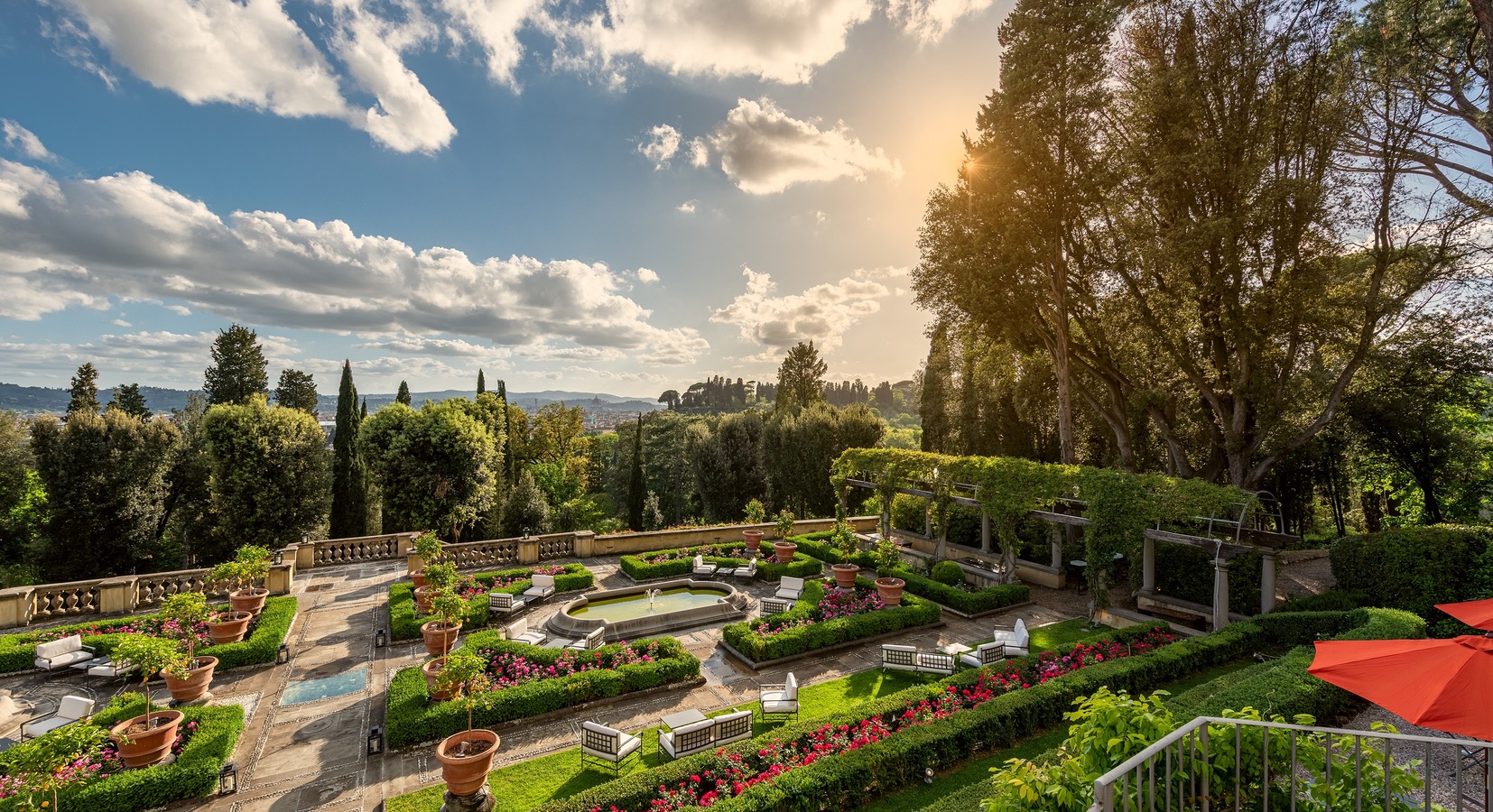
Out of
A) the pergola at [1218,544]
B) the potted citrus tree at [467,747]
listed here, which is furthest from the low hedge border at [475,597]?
the pergola at [1218,544]

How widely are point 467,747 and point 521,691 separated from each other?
2.22m

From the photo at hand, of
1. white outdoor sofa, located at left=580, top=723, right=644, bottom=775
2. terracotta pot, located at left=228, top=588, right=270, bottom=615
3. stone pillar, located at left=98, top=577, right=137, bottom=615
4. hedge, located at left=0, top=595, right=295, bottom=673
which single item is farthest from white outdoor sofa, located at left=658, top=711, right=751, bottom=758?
stone pillar, located at left=98, top=577, right=137, bottom=615

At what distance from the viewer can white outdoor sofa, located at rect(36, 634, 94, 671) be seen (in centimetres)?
1262

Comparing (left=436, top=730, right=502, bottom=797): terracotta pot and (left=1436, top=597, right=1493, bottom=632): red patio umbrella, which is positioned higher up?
(left=1436, top=597, right=1493, bottom=632): red patio umbrella

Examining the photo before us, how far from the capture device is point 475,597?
16453 mm

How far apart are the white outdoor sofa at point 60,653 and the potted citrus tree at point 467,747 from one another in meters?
9.34

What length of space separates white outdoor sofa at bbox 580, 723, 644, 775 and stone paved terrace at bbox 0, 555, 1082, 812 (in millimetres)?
1318

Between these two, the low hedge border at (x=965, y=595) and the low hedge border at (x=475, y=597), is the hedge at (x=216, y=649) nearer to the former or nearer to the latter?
the low hedge border at (x=475, y=597)

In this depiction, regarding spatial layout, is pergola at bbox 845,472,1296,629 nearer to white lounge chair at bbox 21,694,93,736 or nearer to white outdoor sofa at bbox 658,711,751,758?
white outdoor sofa at bbox 658,711,751,758

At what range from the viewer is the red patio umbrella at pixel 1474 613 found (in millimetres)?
7355

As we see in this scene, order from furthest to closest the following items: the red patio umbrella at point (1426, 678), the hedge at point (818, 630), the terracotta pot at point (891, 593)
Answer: the terracotta pot at point (891, 593)
the hedge at point (818, 630)
the red patio umbrella at point (1426, 678)

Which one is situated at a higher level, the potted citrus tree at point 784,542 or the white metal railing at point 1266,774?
the white metal railing at point 1266,774

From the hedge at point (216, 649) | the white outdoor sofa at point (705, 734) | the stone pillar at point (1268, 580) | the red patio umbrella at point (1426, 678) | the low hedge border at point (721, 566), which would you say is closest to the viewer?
the red patio umbrella at point (1426, 678)

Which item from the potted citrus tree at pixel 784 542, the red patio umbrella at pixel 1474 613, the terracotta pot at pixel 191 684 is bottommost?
the terracotta pot at pixel 191 684
